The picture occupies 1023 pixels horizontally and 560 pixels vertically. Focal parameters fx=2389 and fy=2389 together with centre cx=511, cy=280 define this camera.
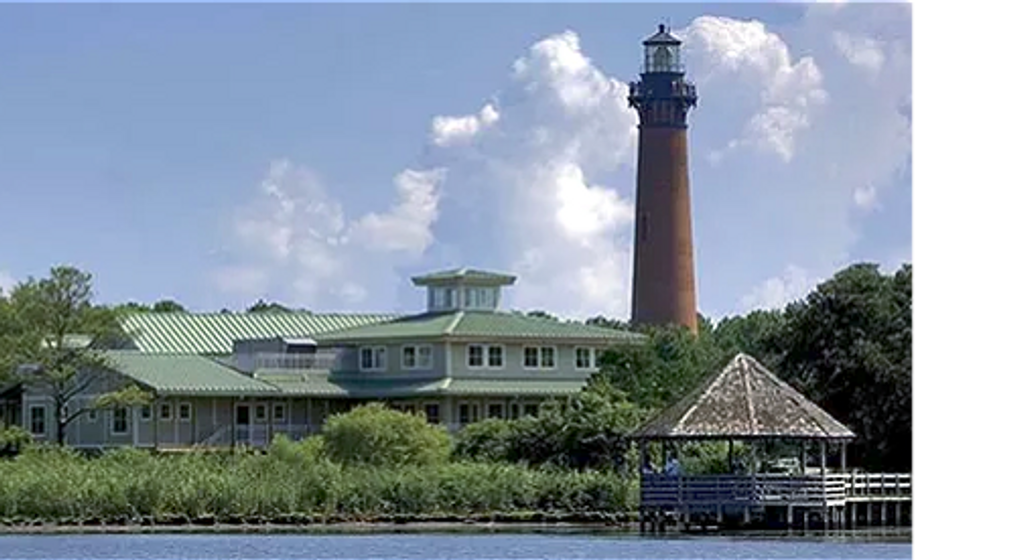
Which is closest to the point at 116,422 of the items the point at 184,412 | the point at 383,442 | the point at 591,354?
the point at 184,412

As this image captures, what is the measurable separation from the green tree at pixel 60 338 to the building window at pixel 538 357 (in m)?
15.0

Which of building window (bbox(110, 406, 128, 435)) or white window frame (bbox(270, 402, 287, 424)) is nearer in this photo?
building window (bbox(110, 406, 128, 435))

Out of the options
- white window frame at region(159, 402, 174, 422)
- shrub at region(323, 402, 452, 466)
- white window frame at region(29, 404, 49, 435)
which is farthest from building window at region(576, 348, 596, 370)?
white window frame at region(29, 404, 49, 435)

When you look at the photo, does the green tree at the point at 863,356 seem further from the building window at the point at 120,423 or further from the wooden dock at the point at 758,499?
the building window at the point at 120,423

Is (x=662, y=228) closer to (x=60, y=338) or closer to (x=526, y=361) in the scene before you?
(x=526, y=361)

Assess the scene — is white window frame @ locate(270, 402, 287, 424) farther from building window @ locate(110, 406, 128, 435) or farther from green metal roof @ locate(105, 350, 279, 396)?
building window @ locate(110, 406, 128, 435)

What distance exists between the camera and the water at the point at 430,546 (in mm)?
44094

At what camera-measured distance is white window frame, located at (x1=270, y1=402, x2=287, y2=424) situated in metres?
85.1

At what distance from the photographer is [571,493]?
6222 centimetres

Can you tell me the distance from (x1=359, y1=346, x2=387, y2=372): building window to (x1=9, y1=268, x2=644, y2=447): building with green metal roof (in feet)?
0.12

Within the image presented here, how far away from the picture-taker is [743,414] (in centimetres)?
5584

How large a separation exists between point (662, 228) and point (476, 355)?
1242cm
